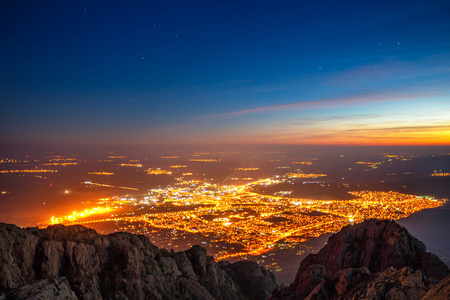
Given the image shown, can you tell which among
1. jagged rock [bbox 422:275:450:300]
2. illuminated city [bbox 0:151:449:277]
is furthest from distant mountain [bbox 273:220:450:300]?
illuminated city [bbox 0:151:449:277]

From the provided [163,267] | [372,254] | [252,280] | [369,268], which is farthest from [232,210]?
[369,268]

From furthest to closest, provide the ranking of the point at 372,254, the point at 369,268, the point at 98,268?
the point at 372,254 < the point at 369,268 < the point at 98,268

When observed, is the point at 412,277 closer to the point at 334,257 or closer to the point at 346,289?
the point at 346,289

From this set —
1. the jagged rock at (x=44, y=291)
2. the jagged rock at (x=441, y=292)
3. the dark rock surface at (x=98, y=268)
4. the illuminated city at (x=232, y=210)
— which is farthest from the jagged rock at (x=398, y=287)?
the illuminated city at (x=232, y=210)

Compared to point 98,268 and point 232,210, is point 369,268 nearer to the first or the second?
point 98,268

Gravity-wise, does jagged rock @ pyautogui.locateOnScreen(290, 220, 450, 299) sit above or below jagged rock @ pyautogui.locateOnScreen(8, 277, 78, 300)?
below

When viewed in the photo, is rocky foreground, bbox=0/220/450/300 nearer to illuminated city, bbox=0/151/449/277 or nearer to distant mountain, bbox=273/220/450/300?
distant mountain, bbox=273/220/450/300

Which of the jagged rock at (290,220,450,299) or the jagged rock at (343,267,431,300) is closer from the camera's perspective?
the jagged rock at (343,267,431,300)

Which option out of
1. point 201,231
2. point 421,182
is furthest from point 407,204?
point 201,231
